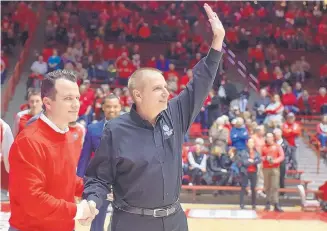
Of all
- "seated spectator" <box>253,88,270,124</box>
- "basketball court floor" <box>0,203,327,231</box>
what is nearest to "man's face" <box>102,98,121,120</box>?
"basketball court floor" <box>0,203,327,231</box>

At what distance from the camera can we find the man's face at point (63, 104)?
3.49 m

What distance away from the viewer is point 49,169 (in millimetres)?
3375

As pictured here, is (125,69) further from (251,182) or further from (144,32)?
(251,182)

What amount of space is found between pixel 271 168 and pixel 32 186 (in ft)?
28.2

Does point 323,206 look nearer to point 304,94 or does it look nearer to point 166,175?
point 304,94

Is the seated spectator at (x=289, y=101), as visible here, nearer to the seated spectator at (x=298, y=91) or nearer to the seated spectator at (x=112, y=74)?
the seated spectator at (x=298, y=91)

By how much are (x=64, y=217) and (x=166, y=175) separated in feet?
2.13

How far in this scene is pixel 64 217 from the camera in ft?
11.0

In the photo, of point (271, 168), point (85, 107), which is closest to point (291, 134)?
point (271, 168)

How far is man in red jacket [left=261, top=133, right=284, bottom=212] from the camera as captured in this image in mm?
11227

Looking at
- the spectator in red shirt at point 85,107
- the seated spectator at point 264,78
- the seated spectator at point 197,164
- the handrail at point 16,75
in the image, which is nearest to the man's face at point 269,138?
the seated spectator at point 197,164

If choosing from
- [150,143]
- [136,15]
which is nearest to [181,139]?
[150,143]

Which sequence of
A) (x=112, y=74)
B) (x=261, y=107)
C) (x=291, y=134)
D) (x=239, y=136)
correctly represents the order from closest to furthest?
(x=239, y=136)
(x=291, y=134)
(x=261, y=107)
(x=112, y=74)

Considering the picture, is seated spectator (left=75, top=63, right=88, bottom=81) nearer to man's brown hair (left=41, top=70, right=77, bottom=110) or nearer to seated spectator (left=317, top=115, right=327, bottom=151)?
seated spectator (left=317, top=115, right=327, bottom=151)
